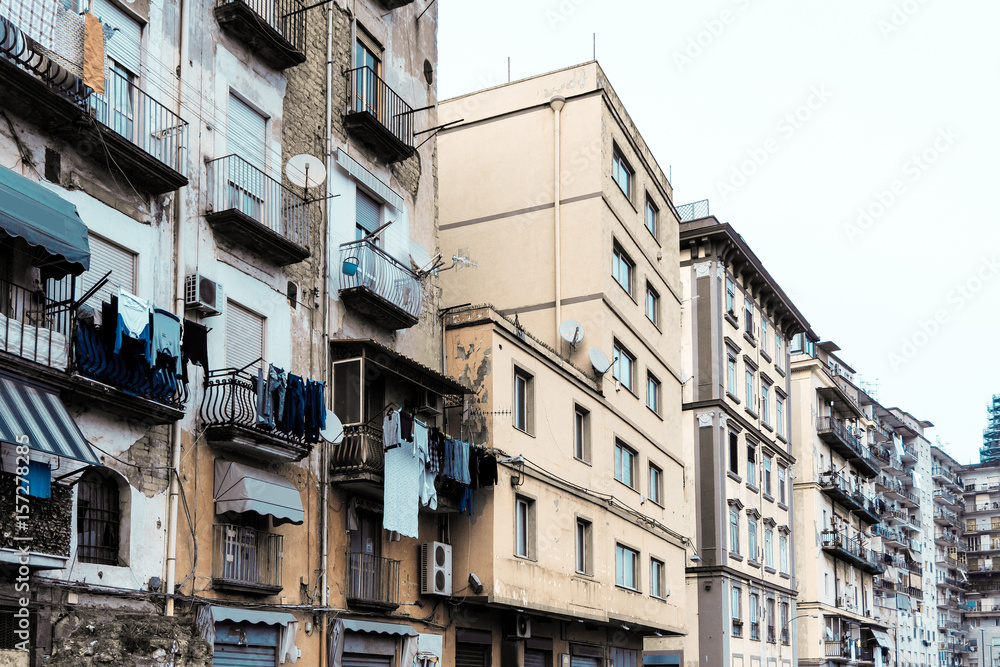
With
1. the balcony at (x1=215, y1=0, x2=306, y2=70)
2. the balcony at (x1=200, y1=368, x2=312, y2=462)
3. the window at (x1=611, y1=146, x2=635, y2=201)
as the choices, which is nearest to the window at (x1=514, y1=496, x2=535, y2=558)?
the balcony at (x1=200, y1=368, x2=312, y2=462)

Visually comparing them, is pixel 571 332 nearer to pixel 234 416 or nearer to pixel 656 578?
pixel 656 578

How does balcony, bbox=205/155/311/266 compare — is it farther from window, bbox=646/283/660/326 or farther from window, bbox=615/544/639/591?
window, bbox=646/283/660/326

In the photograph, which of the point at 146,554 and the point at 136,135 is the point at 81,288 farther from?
the point at 146,554

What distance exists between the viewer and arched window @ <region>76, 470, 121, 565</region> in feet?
49.0

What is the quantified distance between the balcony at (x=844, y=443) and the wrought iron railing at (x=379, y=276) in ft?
140

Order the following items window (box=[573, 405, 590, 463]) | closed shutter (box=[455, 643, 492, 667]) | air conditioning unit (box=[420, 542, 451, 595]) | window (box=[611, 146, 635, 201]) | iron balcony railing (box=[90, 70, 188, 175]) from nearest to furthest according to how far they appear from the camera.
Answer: iron balcony railing (box=[90, 70, 188, 175]) → air conditioning unit (box=[420, 542, 451, 595]) → closed shutter (box=[455, 643, 492, 667]) → window (box=[573, 405, 590, 463]) → window (box=[611, 146, 635, 201])

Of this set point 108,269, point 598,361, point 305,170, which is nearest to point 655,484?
point 598,361

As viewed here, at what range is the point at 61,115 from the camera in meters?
14.7

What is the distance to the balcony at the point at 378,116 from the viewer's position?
2269 cm

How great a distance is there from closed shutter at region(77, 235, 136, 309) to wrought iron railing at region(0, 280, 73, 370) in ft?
2.06

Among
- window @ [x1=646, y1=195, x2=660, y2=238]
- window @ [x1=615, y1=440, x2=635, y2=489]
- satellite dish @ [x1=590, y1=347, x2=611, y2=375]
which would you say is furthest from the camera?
window @ [x1=646, y1=195, x2=660, y2=238]

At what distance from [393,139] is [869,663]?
50.9 metres

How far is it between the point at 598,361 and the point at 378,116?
9.63m

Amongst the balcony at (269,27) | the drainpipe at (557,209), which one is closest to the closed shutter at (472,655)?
the drainpipe at (557,209)
